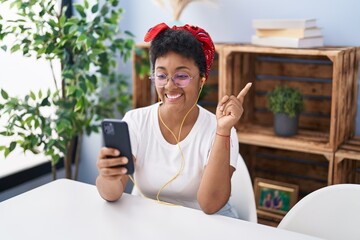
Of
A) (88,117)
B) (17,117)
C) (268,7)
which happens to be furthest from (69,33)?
(268,7)

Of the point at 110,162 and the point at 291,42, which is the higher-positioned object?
the point at 291,42

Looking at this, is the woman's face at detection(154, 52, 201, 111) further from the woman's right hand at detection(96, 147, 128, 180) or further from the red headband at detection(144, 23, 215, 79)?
the woman's right hand at detection(96, 147, 128, 180)

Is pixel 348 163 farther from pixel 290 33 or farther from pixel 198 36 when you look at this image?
pixel 198 36

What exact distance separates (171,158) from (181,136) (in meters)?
0.08

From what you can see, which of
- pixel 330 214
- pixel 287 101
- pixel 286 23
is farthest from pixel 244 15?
pixel 330 214

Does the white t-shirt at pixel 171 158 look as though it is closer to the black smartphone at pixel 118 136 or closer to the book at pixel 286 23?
the black smartphone at pixel 118 136

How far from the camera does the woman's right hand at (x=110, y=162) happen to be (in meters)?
1.28

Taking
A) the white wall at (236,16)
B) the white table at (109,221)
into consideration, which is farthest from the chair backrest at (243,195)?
the white wall at (236,16)

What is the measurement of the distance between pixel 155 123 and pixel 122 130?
1.16ft

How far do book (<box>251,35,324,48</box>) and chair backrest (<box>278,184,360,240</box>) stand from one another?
2.75ft

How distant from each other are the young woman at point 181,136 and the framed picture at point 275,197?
0.75 meters

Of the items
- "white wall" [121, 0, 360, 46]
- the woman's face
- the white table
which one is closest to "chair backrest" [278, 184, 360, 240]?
the white table

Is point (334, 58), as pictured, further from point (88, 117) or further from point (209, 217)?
point (88, 117)

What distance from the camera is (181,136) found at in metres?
1.55
